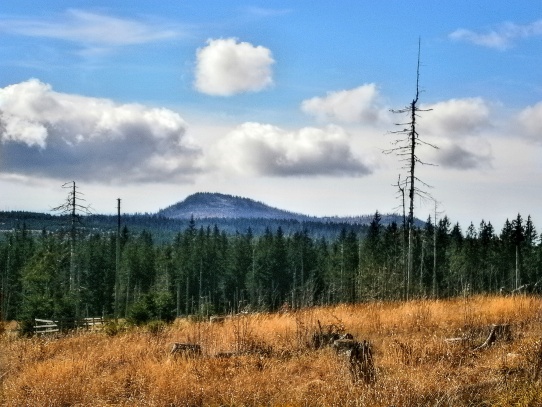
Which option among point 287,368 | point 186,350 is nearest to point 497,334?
point 287,368

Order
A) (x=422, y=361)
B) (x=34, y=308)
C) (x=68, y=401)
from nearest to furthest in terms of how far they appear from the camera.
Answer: (x=68, y=401)
(x=422, y=361)
(x=34, y=308)

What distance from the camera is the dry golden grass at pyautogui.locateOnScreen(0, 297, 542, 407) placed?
7.75m

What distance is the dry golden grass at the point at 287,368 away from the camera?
25.4 feet

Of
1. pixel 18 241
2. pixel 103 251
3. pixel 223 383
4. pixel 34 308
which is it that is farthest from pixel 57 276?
pixel 18 241

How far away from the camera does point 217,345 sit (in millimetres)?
11203

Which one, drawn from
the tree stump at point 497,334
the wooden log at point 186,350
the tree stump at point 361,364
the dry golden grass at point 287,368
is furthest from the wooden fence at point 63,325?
the tree stump at point 497,334

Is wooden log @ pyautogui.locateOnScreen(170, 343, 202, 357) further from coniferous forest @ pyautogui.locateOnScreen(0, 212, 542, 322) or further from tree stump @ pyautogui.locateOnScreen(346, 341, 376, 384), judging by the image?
coniferous forest @ pyautogui.locateOnScreen(0, 212, 542, 322)

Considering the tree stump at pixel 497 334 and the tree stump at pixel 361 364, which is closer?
the tree stump at pixel 361 364

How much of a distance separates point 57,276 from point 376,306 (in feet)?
131

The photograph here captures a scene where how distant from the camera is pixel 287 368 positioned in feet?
30.5

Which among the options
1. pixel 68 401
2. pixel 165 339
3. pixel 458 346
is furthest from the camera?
pixel 165 339

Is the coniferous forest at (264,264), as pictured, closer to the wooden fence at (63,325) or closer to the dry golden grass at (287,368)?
the wooden fence at (63,325)

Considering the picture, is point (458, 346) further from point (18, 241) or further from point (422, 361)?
point (18, 241)

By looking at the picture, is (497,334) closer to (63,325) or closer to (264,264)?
(63,325)
